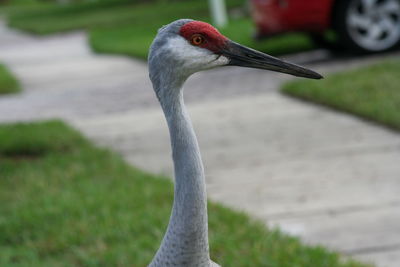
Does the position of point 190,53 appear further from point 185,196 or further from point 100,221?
point 100,221

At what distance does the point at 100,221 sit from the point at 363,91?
3.81 meters

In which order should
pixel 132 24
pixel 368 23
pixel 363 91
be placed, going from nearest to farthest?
pixel 363 91 → pixel 368 23 → pixel 132 24

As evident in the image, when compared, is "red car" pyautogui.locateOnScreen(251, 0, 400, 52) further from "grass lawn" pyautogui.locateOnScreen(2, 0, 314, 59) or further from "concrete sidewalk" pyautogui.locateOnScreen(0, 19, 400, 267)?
"grass lawn" pyautogui.locateOnScreen(2, 0, 314, 59)

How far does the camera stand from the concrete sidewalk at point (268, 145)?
15.9 ft

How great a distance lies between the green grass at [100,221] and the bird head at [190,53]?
1696mm

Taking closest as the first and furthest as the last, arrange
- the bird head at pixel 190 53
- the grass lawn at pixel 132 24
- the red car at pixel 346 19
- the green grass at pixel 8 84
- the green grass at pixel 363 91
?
the bird head at pixel 190 53 → the green grass at pixel 363 91 → the red car at pixel 346 19 → the green grass at pixel 8 84 → the grass lawn at pixel 132 24

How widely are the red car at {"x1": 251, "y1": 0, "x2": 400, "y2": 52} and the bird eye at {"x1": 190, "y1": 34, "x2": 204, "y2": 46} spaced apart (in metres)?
7.56

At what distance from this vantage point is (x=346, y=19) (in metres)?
10.0

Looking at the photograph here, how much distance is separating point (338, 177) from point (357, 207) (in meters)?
0.66

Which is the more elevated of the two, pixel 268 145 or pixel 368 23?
pixel 368 23

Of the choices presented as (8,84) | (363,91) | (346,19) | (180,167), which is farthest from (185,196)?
(8,84)

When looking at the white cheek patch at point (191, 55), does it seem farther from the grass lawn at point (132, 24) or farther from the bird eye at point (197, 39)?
the grass lawn at point (132, 24)

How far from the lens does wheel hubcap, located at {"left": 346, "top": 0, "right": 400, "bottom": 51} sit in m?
10.0


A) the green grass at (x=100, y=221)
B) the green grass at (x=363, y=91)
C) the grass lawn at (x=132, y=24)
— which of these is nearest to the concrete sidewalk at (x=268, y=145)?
the green grass at (x=363, y=91)
